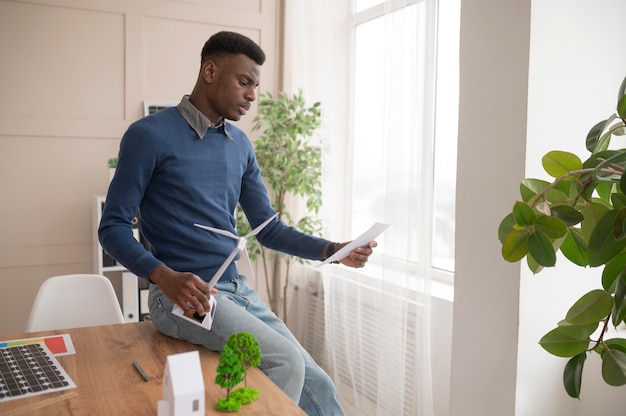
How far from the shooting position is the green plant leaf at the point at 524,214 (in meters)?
1.10

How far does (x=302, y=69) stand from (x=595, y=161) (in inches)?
117

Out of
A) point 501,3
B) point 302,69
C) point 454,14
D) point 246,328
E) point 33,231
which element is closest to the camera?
point 246,328

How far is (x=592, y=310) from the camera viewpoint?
1.17m

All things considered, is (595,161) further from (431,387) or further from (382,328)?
(382,328)

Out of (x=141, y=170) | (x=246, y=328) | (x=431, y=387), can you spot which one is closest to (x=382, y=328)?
(x=431, y=387)

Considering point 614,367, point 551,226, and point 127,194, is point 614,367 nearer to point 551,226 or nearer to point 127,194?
point 551,226

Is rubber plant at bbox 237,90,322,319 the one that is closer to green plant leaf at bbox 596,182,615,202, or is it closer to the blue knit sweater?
the blue knit sweater

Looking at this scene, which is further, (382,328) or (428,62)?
(382,328)

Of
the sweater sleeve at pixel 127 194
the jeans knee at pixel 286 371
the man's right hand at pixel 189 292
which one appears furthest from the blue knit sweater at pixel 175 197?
the jeans knee at pixel 286 371

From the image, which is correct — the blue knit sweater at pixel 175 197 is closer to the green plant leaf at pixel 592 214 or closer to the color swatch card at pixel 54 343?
the color swatch card at pixel 54 343

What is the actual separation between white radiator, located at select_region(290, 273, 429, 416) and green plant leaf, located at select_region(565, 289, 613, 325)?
169cm

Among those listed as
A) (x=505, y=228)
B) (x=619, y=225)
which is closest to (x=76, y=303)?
(x=505, y=228)

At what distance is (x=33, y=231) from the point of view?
3.65 metres

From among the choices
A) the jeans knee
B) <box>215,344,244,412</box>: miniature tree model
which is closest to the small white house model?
<box>215,344,244,412</box>: miniature tree model
